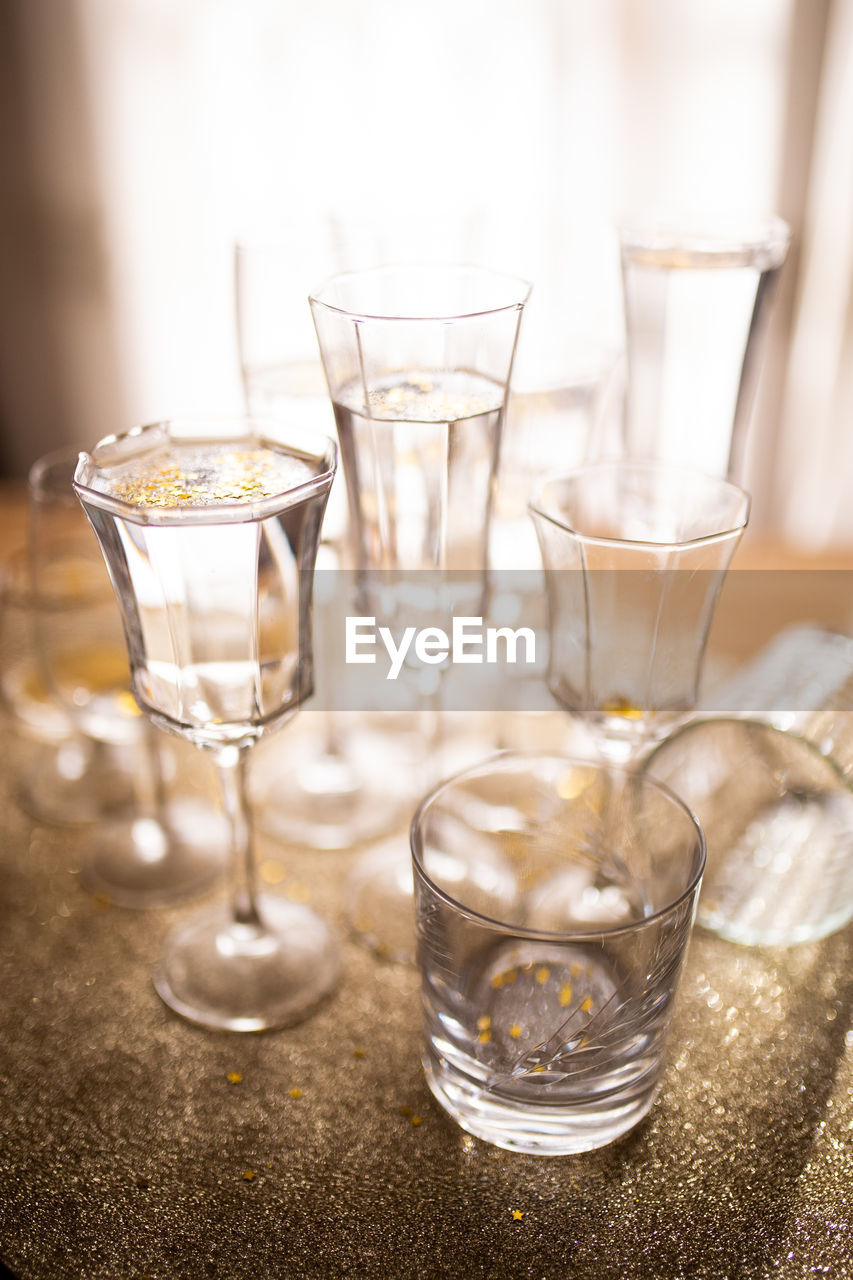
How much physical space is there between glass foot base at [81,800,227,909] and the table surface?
26 millimetres

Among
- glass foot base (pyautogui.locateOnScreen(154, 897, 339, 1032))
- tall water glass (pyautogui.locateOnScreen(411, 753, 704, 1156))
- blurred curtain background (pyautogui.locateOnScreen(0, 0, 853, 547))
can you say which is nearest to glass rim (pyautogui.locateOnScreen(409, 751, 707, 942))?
tall water glass (pyautogui.locateOnScreen(411, 753, 704, 1156))

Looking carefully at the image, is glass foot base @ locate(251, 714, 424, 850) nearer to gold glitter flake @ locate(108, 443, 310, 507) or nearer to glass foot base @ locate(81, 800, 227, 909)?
glass foot base @ locate(81, 800, 227, 909)

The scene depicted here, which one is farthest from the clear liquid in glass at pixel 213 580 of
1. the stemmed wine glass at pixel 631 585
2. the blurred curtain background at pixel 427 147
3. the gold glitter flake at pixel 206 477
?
the blurred curtain background at pixel 427 147

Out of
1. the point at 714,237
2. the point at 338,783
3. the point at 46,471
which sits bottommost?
the point at 338,783

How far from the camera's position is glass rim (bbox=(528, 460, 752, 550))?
459 mm

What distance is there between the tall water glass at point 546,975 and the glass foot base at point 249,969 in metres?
0.08

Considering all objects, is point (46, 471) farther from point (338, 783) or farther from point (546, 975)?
point (546, 975)

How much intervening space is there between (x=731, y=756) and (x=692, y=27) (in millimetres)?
1002

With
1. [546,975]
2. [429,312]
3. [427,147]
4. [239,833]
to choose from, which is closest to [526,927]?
[546,975]

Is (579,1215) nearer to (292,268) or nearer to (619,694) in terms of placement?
(619,694)

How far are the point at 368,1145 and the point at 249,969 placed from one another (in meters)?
0.11

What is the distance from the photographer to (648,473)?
533mm

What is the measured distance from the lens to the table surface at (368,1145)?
42 centimetres

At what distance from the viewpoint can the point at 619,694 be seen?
1.67 ft
